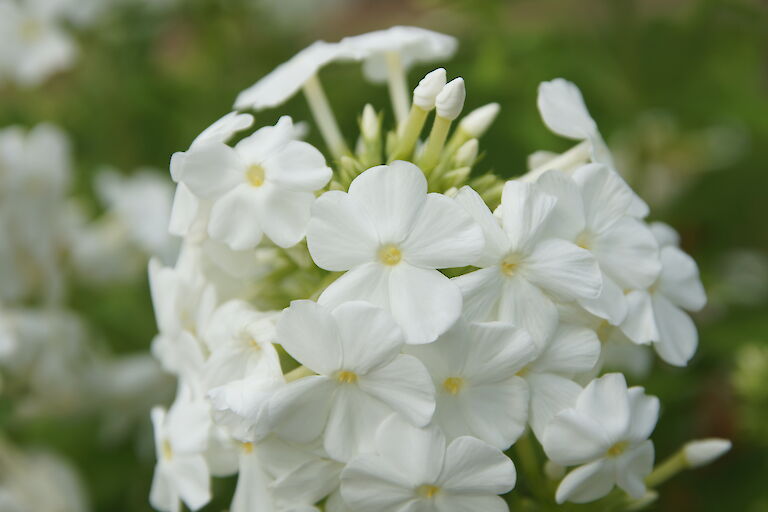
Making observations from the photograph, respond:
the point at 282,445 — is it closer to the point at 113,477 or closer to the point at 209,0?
the point at 113,477

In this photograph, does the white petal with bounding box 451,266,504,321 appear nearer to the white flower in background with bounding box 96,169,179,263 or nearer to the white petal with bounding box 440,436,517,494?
the white petal with bounding box 440,436,517,494

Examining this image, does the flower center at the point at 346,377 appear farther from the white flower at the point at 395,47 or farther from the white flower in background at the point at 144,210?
the white flower in background at the point at 144,210


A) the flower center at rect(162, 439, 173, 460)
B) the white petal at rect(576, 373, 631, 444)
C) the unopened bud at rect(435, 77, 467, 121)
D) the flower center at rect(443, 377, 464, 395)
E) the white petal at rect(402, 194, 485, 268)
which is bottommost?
the flower center at rect(162, 439, 173, 460)

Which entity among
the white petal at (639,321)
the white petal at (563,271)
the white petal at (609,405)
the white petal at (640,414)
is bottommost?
the white petal at (640,414)

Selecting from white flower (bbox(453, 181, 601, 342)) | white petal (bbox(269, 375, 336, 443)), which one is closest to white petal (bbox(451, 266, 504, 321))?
white flower (bbox(453, 181, 601, 342))

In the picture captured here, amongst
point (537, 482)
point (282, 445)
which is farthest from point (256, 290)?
point (537, 482)

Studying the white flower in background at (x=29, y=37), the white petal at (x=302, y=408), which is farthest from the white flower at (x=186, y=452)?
the white flower in background at (x=29, y=37)
